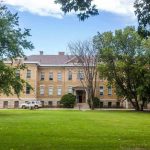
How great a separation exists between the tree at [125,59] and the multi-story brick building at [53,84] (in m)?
24.0

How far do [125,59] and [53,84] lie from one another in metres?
31.6

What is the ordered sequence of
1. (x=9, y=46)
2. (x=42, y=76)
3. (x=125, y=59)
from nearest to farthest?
(x=9, y=46)
(x=125, y=59)
(x=42, y=76)

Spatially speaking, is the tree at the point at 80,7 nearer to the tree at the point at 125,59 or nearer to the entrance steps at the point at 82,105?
the tree at the point at 125,59

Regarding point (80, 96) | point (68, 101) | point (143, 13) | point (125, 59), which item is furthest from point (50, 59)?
point (143, 13)

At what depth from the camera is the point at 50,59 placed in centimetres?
10431

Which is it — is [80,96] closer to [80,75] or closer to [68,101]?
[80,75]

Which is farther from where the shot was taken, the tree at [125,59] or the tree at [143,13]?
the tree at [125,59]

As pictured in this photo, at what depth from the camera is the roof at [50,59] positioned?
103 meters

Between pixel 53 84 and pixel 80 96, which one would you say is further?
pixel 53 84

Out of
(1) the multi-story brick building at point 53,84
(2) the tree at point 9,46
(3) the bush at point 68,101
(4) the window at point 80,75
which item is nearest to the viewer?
(2) the tree at point 9,46

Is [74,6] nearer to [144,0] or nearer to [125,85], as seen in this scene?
[144,0]

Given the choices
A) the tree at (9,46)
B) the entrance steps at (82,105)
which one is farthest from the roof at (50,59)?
the tree at (9,46)

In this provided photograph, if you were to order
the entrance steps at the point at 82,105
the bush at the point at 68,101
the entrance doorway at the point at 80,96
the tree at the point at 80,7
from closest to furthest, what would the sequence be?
the tree at the point at 80,7 < the bush at the point at 68,101 < the entrance steps at the point at 82,105 < the entrance doorway at the point at 80,96

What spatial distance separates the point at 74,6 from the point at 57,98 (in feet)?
285
